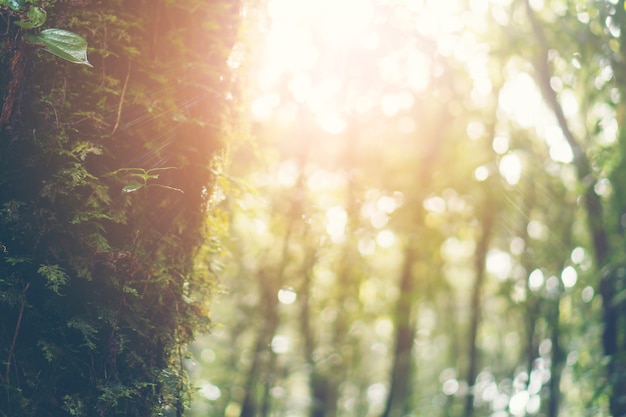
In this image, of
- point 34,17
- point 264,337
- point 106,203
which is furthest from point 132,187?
point 264,337

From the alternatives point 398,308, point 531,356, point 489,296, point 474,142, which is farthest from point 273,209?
point 489,296

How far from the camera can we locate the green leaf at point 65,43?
1.61 metres

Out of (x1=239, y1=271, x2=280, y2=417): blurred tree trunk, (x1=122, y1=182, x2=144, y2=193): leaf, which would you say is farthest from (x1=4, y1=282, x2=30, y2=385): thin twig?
(x1=239, y1=271, x2=280, y2=417): blurred tree trunk

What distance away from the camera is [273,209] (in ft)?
26.1

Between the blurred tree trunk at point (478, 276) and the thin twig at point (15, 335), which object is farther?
the blurred tree trunk at point (478, 276)

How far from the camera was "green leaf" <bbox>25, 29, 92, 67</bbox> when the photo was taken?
1611 mm

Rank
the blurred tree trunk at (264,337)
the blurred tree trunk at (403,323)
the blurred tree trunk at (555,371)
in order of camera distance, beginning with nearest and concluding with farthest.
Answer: the blurred tree trunk at (264,337) → the blurred tree trunk at (403,323) → the blurred tree trunk at (555,371)

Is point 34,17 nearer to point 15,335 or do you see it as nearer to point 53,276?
point 53,276

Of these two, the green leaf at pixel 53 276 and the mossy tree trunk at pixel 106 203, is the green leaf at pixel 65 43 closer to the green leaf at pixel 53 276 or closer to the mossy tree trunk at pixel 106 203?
the mossy tree trunk at pixel 106 203

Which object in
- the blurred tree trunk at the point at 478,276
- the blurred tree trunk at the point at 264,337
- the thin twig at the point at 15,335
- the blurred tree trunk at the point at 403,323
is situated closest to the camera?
the thin twig at the point at 15,335

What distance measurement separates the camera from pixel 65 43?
5.31ft

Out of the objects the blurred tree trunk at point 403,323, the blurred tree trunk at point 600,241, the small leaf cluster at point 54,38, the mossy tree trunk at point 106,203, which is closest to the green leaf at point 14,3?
the small leaf cluster at point 54,38

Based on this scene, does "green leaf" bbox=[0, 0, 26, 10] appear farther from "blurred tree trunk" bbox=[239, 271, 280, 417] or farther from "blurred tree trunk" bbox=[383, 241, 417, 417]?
"blurred tree trunk" bbox=[383, 241, 417, 417]

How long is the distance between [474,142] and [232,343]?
6.62 meters
